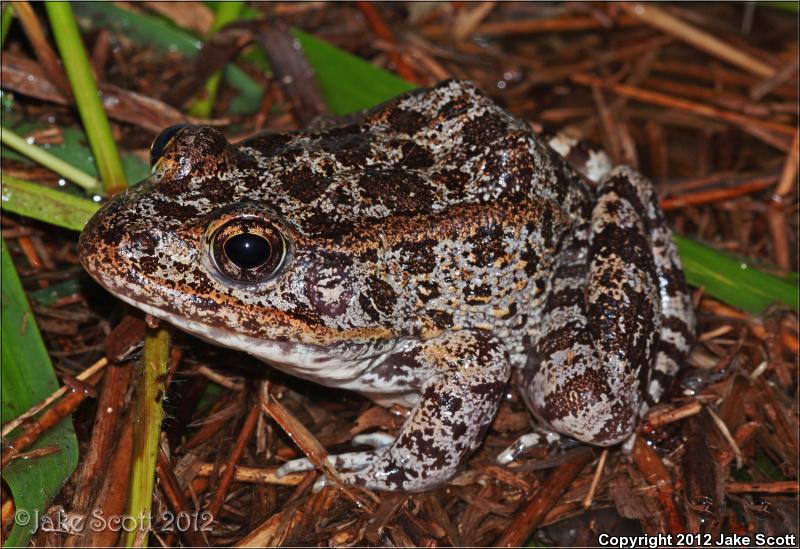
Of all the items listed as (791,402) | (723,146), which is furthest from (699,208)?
(791,402)

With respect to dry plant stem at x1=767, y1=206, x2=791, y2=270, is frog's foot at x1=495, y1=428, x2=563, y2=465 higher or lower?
lower

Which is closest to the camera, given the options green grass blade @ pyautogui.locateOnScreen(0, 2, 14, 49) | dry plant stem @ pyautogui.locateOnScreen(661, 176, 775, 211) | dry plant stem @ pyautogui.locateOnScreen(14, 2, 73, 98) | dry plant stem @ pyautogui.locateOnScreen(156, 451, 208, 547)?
dry plant stem @ pyautogui.locateOnScreen(156, 451, 208, 547)

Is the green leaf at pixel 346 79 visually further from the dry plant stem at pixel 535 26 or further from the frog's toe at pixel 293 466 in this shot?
the frog's toe at pixel 293 466

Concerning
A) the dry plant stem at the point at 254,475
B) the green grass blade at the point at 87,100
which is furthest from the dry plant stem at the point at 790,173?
the green grass blade at the point at 87,100

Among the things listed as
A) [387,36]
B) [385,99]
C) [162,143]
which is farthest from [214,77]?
[162,143]

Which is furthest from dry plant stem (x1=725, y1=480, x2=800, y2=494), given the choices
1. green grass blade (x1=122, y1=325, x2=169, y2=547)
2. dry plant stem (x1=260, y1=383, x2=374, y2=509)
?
green grass blade (x1=122, y1=325, x2=169, y2=547)

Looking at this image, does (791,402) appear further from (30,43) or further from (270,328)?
(30,43)

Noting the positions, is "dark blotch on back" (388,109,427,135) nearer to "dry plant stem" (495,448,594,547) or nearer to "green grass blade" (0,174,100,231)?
"green grass blade" (0,174,100,231)
